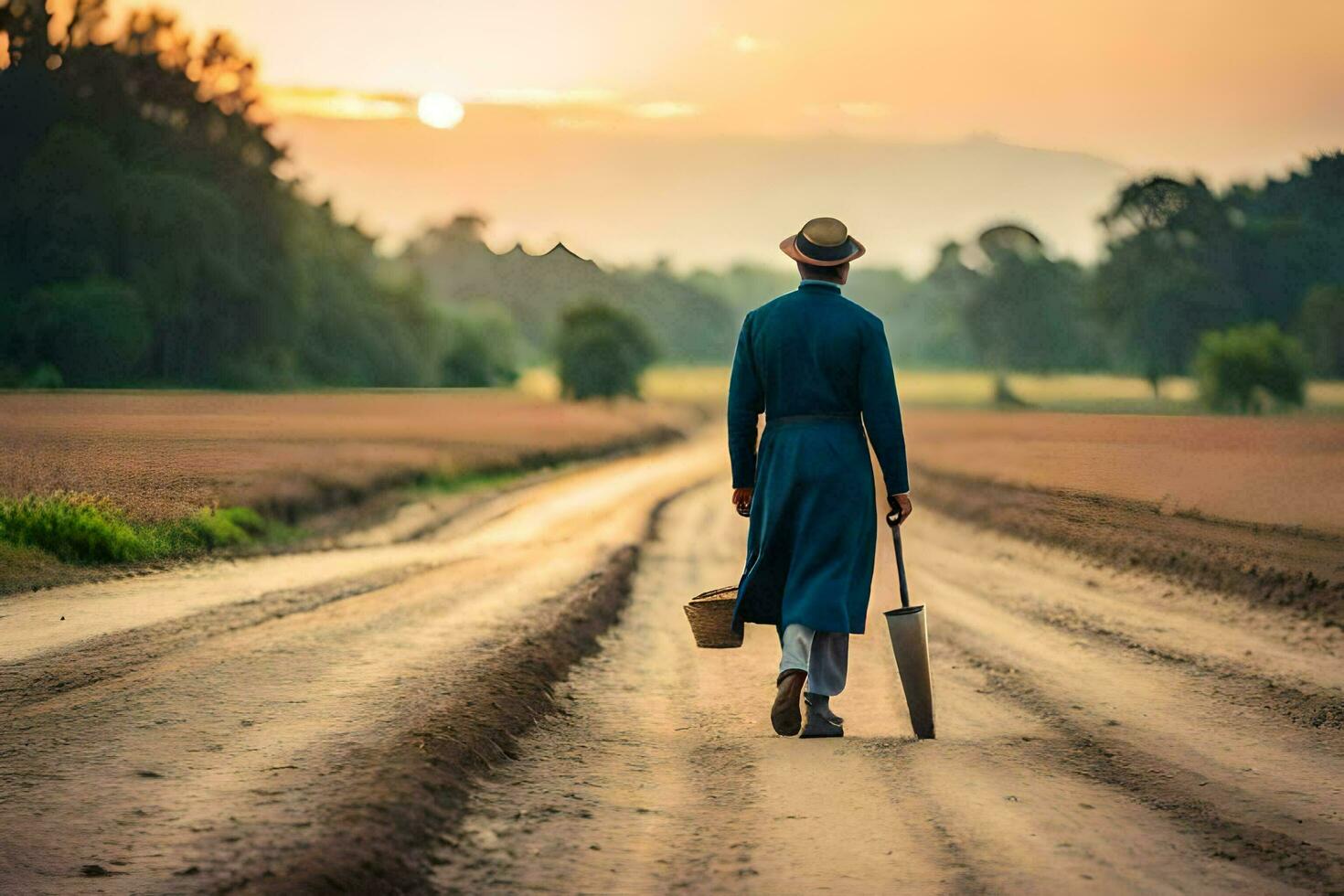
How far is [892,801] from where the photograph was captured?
5.46 meters

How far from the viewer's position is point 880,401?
263 inches

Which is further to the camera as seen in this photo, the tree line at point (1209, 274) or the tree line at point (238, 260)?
the tree line at point (1209, 274)

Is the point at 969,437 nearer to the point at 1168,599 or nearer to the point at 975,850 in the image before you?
the point at 1168,599

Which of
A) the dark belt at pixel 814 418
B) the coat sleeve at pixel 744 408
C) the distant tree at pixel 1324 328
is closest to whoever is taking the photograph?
the dark belt at pixel 814 418

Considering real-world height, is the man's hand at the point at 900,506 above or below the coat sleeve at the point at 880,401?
below

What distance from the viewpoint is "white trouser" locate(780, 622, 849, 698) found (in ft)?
21.9

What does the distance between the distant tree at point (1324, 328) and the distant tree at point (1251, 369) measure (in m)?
0.29

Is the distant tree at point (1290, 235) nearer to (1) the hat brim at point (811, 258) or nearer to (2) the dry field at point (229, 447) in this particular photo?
(2) the dry field at point (229, 447)

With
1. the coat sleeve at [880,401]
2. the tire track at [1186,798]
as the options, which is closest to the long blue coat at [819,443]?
the coat sleeve at [880,401]

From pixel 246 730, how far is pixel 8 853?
6.64ft

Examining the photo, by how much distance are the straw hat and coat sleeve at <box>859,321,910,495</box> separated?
16.4 inches

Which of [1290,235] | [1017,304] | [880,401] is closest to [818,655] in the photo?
[880,401]

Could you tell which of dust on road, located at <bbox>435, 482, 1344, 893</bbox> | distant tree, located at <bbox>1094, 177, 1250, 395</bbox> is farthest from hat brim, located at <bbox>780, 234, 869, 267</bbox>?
distant tree, located at <bbox>1094, 177, 1250, 395</bbox>

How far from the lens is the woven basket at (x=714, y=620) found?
7.12 m
